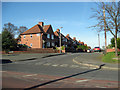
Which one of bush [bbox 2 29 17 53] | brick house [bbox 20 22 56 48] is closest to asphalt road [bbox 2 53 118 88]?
bush [bbox 2 29 17 53]

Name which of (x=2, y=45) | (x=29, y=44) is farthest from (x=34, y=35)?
(x=2, y=45)

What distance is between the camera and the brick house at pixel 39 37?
144ft

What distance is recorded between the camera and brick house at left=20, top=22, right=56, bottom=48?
4380cm

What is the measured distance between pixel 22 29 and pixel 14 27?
688 centimetres

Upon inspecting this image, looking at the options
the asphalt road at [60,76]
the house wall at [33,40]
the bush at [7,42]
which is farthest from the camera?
the house wall at [33,40]

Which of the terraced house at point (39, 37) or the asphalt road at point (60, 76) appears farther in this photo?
the terraced house at point (39, 37)

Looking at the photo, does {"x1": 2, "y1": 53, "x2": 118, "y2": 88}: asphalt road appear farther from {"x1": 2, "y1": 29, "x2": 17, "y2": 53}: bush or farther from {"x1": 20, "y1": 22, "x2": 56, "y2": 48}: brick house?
{"x1": 20, "y1": 22, "x2": 56, "y2": 48}: brick house

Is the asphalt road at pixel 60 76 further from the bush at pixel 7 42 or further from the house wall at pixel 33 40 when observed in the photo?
the house wall at pixel 33 40

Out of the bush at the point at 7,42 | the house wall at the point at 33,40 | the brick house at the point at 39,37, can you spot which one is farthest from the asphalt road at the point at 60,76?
the brick house at the point at 39,37

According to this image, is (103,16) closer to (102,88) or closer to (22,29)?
(102,88)

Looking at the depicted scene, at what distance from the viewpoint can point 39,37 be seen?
4372cm

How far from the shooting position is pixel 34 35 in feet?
148

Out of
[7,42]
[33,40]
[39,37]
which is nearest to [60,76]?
[7,42]

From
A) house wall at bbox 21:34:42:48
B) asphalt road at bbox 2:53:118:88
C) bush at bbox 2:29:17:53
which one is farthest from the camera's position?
house wall at bbox 21:34:42:48
